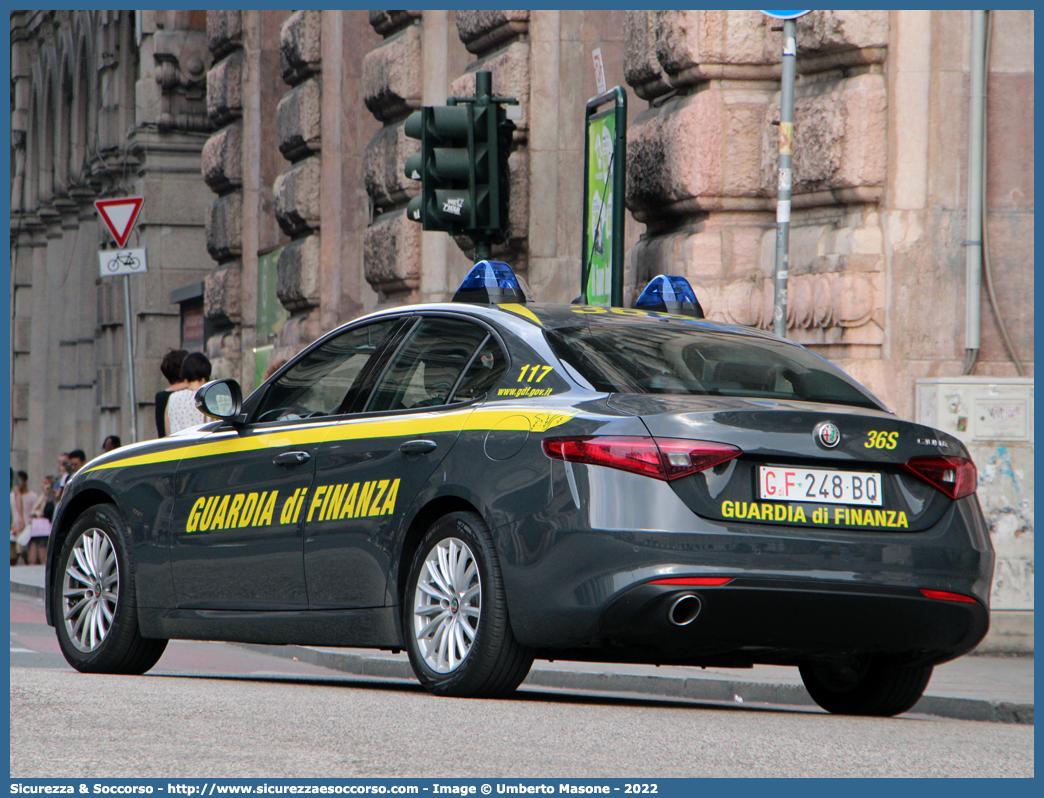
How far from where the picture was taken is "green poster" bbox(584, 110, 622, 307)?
11148mm

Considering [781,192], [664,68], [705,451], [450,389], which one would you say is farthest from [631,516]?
[664,68]

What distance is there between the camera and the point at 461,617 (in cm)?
657

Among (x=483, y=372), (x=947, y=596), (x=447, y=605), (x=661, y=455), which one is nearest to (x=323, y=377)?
(x=483, y=372)

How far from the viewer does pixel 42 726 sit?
5.68m

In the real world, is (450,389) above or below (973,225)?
below

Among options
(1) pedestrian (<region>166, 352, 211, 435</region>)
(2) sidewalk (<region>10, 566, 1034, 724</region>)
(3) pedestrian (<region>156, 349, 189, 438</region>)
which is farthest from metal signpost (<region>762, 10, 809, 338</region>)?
(3) pedestrian (<region>156, 349, 189, 438</region>)

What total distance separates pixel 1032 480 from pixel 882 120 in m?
2.18

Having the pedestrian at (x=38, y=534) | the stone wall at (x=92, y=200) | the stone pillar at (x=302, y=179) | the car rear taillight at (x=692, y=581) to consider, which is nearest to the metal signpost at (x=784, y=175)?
the car rear taillight at (x=692, y=581)

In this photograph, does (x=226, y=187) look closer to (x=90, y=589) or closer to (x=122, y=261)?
(x=122, y=261)

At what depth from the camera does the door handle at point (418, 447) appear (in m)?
6.74

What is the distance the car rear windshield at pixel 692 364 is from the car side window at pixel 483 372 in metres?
0.21

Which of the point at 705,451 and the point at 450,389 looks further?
the point at 450,389

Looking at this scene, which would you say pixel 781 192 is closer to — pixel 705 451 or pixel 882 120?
pixel 882 120

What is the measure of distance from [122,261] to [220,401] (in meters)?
11.2
